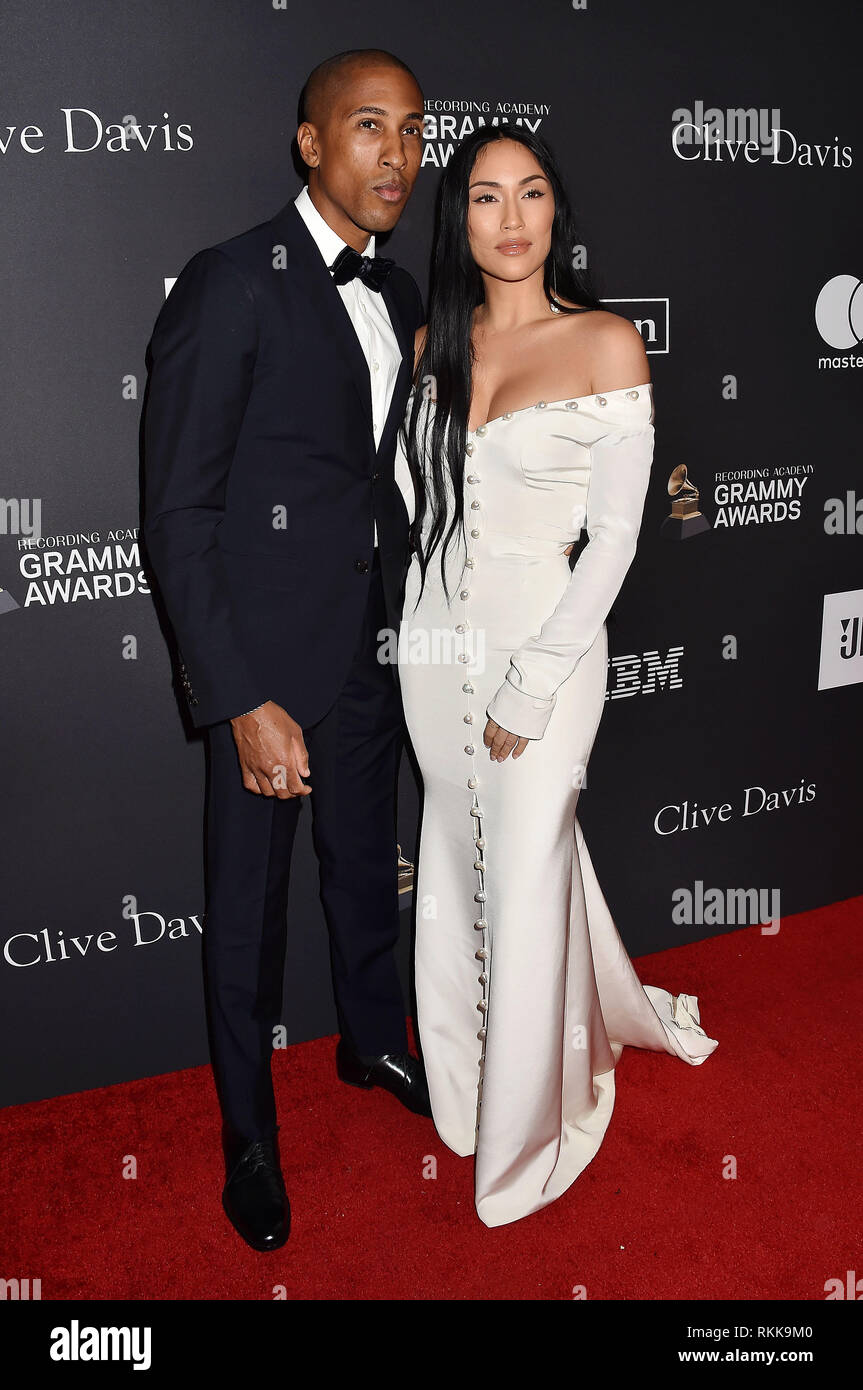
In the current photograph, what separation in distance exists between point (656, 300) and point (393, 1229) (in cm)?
222

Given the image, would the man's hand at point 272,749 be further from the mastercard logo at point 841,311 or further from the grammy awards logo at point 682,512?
the mastercard logo at point 841,311

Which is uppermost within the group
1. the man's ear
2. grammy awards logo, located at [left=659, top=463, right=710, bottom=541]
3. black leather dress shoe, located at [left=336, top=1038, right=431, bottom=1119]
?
the man's ear

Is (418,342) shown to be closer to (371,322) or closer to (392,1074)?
(371,322)

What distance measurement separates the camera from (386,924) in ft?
8.61

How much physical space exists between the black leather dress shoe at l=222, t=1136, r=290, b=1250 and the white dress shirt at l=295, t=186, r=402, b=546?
1.29 m

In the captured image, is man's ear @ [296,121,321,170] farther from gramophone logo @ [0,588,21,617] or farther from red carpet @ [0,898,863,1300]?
red carpet @ [0,898,863,1300]

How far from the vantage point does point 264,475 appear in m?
2.06

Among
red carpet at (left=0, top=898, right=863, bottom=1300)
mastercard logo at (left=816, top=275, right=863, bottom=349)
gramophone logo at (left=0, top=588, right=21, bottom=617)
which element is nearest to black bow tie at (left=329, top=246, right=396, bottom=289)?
gramophone logo at (left=0, top=588, right=21, bottom=617)

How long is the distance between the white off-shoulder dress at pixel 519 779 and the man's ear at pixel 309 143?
49 cm

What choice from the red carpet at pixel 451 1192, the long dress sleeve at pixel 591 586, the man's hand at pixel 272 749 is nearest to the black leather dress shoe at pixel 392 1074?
the red carpet at pixel 451 1192

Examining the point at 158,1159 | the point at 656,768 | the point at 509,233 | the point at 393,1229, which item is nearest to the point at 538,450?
the point at 509,233

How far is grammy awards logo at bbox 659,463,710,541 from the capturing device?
2916 mm
